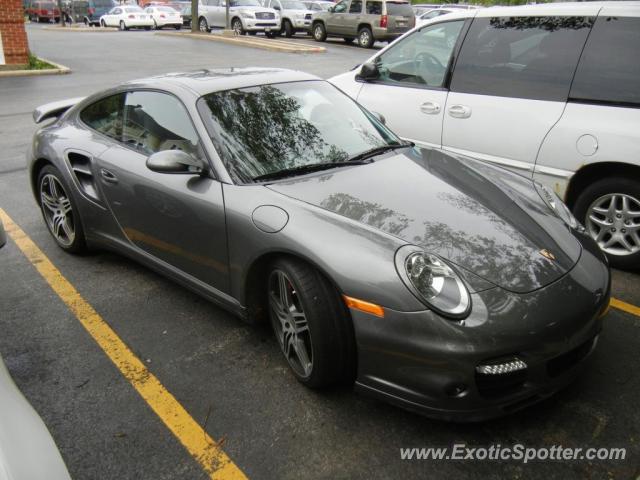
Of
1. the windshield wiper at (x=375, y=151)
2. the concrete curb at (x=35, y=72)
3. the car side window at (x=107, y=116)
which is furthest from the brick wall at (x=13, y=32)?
the windshield wiper at (x=375, y=151)

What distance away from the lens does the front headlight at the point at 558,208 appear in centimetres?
315

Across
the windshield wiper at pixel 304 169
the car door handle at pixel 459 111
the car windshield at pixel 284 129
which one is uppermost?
the car windshield at pixel 284 129

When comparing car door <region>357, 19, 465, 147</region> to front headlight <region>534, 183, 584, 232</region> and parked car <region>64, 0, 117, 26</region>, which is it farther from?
parked car <region>64, 0, 117, 26</region>

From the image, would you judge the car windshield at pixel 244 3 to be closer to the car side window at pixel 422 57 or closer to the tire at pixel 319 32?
the tire at pixel 319 32

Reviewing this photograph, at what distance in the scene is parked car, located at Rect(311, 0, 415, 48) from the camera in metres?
20.4

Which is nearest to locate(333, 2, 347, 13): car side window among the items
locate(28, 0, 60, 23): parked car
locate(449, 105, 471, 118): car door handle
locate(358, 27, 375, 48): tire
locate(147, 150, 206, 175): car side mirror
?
locate(358, 27, 375, 48): tire

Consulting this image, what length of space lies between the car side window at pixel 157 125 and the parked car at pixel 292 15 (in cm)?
2271

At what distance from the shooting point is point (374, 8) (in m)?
20.7

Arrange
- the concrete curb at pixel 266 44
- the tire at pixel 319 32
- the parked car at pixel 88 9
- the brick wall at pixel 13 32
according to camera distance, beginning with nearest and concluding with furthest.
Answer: the brick wall at pixel 13 32 < the concrete curb at pixel 266 44 < the tire at pixel 319 32 < the parked car at pixel 88 9

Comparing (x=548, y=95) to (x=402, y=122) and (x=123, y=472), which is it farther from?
(x=123, y=472)

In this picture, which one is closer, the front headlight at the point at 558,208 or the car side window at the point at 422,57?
the front headlight at the point at 558,208

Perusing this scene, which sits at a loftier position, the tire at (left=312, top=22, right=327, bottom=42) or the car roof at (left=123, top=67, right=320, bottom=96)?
the car roof at (left=123, top=67, right=320, bottom=96)

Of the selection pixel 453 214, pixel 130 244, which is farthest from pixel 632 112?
pixel 130 244

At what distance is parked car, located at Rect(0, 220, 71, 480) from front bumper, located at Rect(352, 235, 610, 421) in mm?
1254
